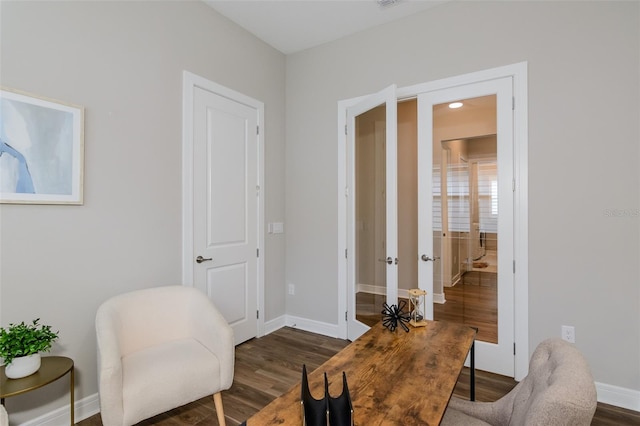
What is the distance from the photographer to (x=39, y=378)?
160 centimetres

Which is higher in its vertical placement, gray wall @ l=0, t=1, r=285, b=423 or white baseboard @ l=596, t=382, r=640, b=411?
gray wall @ l=0, t=1, r=285, b=423

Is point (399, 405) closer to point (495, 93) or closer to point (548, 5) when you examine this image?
point (495, 93)

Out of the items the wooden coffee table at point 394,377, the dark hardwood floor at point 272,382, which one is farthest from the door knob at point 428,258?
the wooden coffee table at point 394,377

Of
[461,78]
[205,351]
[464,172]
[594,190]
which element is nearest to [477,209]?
[464,172]

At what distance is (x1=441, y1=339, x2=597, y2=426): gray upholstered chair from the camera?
2.79 feet

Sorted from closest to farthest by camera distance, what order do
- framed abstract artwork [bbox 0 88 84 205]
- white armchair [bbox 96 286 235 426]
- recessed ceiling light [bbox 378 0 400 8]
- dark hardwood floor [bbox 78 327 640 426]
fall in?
white armchair [bbox 96 286 235 426] < framed abstract artwork [bbox 0 88 84 205] < dark hardwood floor [bbox 78 327 640 426] < recessed ceiling light [bbox 378 0 400 8]

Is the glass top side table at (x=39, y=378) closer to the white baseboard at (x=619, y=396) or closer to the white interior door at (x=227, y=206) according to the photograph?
the white interior door at (x=227, y=206)

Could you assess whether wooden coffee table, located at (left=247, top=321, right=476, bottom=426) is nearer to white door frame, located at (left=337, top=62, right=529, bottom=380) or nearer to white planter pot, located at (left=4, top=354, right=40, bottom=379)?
white door frame, located at (left=337, top=62, right=529, bottom=380)

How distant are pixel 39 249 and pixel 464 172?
3074 mm

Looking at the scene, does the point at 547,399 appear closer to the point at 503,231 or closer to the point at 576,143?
the point at 503,231

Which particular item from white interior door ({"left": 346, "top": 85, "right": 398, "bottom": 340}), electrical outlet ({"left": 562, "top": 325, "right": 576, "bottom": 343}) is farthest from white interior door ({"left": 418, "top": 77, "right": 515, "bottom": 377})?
white interior door ({"left": 346, "top": 85, "right": 398, "bottom": 340})

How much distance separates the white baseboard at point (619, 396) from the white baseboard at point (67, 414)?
3442mm

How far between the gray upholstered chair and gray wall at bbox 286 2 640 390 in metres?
1.41

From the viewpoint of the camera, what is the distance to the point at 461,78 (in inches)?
107
